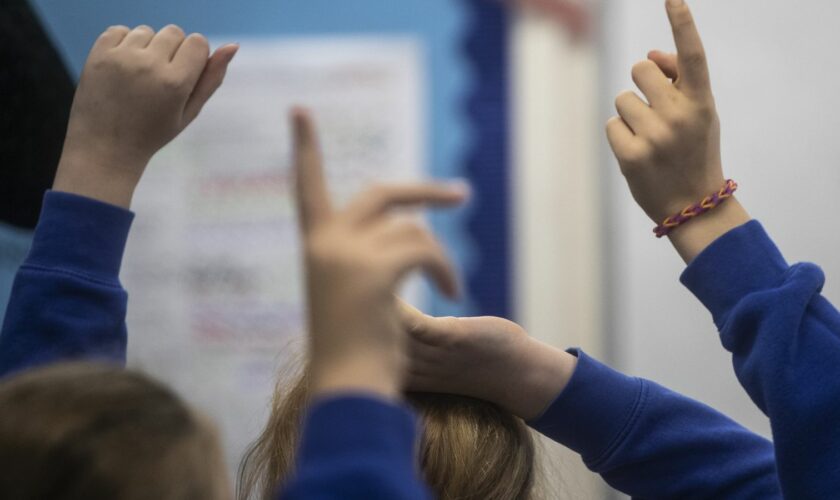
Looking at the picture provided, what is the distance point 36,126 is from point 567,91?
0.86 meters

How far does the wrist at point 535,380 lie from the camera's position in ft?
1.87

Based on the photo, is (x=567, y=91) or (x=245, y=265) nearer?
(x=567, y=91)

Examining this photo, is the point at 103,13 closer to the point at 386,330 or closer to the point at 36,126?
the point at 36,126

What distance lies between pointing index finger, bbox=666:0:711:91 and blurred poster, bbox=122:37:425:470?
110 centimetres

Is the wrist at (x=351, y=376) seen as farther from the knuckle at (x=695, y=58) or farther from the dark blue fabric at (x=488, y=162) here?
the dark blue fabric at (x=488, y=162)

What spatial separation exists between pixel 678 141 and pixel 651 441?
0.21 m

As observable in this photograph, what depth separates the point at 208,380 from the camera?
159cm

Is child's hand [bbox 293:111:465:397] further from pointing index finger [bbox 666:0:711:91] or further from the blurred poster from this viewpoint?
the blurred poster

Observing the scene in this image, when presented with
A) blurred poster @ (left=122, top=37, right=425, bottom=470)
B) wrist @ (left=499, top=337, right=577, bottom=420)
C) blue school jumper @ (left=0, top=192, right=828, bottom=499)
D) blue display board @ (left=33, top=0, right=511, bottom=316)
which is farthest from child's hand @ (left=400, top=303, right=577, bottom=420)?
blurred poster @ (left=122, top=37, right=425, bottom=470)

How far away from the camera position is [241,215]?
1600 millimetres

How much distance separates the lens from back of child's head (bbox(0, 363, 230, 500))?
1.10ft

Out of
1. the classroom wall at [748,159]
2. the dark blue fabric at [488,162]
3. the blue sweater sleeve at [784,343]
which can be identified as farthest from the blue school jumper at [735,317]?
the dark blue fabric at [488,162]

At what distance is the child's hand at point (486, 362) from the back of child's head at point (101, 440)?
0.59 ft

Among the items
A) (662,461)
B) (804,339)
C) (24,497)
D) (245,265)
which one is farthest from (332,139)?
(24,497)
